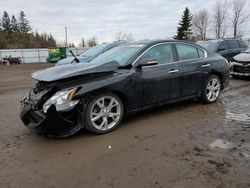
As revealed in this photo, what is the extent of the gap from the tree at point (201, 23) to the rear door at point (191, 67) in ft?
183

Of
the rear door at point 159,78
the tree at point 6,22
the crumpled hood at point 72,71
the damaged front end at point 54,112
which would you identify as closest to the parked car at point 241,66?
the rear door at point 159,78

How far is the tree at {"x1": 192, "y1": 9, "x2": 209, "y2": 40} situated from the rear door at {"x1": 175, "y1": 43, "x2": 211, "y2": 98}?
55684mm

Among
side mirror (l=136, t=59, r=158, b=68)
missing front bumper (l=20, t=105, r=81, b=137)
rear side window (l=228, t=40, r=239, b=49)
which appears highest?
rear side window (l=228, t=40, r=239, b=49)

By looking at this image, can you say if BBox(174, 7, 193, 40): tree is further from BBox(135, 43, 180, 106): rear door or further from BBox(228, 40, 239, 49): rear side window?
BBox(135, 43, 180, 106): rear door

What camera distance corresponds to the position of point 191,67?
206 inches

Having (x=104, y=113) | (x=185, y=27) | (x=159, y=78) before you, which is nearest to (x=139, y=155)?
(x=104, y=113)

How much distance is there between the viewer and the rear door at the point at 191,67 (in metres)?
5.11

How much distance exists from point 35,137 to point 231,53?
1148cm

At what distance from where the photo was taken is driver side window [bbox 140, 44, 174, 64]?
15.1 feet

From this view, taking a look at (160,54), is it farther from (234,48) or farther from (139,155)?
(234,48)

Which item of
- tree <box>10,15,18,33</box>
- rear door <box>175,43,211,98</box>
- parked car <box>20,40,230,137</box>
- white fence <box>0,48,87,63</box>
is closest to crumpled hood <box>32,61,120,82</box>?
parked car <box>20,40,230,137</box>

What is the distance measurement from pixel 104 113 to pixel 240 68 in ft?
26.1

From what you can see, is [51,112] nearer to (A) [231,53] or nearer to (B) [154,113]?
(B) [154,113]

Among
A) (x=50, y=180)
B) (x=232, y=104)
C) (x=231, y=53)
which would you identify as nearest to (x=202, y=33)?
(x=231, y=53)
